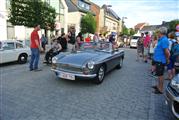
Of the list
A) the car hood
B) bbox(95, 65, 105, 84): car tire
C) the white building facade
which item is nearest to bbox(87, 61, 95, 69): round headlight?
the car hood

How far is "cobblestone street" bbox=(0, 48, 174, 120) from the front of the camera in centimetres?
390

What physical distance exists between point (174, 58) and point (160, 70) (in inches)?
65.2

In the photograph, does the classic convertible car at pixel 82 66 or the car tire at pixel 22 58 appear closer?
the classic convertible car at pixel 82 66

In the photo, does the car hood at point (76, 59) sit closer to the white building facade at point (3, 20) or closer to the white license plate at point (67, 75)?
the white license plate at point (67, 75)

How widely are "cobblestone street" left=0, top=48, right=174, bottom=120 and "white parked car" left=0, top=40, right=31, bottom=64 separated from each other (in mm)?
2390

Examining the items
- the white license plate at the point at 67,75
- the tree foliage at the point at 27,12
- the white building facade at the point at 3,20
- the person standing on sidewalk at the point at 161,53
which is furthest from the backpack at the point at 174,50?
the white building facade at the point at 3,20

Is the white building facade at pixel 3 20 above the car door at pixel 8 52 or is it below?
above

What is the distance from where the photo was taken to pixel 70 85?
19.3ft

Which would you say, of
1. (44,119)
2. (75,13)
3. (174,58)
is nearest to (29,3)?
(174,58)

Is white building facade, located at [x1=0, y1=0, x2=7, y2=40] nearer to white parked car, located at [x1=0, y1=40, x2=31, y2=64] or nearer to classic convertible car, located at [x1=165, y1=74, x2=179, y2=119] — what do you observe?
white parked car, located at [x1=0, y1=40, x2=31, y2=64]

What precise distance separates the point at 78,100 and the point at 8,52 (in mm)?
5777

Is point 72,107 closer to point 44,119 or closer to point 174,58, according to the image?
point 44,119

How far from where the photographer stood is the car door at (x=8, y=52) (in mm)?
8844

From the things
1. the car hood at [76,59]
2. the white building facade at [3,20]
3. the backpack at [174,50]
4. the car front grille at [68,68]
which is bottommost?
the car front grille at [68,68]
